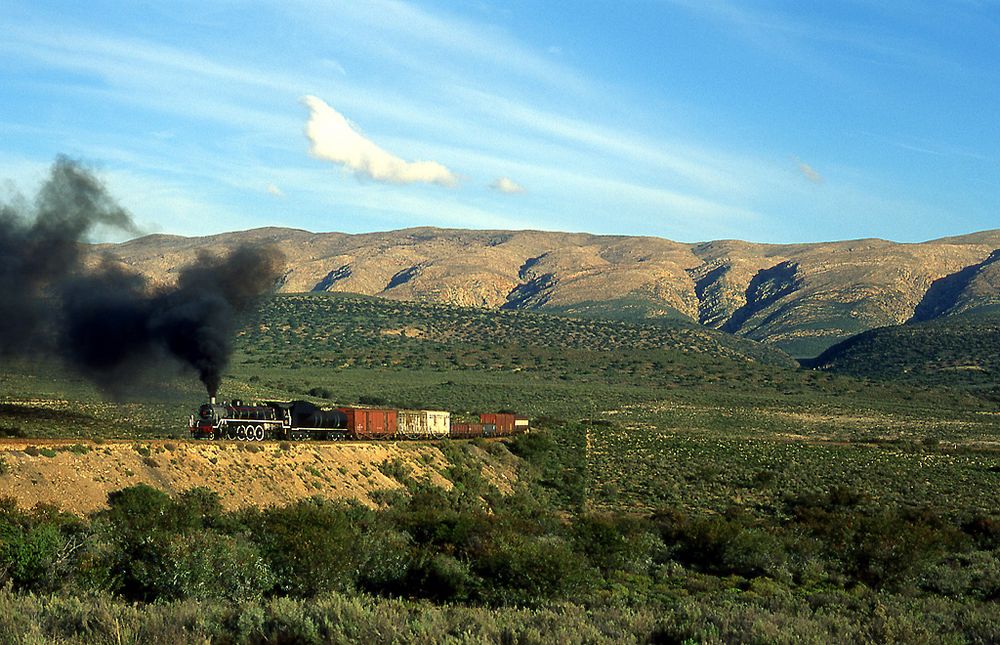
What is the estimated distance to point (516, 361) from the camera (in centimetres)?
13850

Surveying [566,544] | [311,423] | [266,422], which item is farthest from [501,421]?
[566,544]

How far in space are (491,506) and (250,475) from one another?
38.8ft

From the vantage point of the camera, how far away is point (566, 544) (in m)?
27.0

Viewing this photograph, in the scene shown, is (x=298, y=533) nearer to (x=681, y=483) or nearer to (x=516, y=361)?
(x=681, y=483)

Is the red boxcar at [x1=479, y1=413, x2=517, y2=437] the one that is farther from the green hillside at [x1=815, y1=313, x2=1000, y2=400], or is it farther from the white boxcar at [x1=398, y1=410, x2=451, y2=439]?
the green hillside at [x1=815, y1=313, x2=1000, y2=400]

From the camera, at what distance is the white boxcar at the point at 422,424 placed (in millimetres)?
55281

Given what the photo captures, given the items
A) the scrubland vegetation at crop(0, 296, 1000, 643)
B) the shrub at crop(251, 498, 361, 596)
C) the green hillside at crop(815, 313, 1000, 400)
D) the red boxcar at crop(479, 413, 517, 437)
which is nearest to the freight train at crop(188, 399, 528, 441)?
the red boxcar at crop(479, 413, 517, 437)

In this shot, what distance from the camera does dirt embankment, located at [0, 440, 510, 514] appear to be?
28.7 meters

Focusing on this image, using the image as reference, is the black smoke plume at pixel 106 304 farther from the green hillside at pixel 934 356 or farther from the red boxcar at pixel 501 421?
the green hillside at pixel 934 356

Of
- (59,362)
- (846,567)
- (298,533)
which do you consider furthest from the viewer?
(59,362)

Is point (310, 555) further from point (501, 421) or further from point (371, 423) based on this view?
point (501, 421)

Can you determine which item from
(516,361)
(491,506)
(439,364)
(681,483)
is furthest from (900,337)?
(491,506)

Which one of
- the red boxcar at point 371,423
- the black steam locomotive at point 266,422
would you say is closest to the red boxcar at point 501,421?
the red boxcar at point 371,423

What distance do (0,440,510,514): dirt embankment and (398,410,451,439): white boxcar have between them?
871 centimetres
